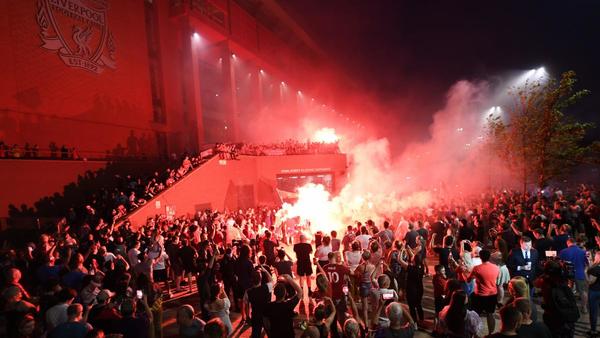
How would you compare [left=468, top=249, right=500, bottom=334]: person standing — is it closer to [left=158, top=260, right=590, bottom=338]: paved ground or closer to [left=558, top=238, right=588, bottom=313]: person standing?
[left=158, top=260, right=590, bottom=338]: paved ground

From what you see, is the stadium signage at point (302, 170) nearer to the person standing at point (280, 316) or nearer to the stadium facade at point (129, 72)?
the stadium facade at point (129, 72)

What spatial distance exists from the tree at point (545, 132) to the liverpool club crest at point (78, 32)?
24.5 meters

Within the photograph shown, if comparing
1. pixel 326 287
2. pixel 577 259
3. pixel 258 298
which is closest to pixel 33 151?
pixel 258 298

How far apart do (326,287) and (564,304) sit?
314 centimetres

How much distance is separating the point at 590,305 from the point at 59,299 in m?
8.12

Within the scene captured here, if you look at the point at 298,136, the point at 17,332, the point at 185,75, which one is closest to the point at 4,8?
A: the point at 185,75

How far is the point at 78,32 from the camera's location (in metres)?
18.8

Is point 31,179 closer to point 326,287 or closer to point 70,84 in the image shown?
point 70,84

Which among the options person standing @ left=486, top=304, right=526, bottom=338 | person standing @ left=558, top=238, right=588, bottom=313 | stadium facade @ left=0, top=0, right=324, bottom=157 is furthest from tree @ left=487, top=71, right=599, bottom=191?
stadium facade @ left=0, top=0, right=324, bottom=157

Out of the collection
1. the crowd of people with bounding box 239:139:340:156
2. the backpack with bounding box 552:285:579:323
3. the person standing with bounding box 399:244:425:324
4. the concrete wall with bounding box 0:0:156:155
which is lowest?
the person standing with bounding box 399:244:425:324

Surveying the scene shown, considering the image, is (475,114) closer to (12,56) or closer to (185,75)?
(185,75)

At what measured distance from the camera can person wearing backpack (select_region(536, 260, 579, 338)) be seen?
426cm

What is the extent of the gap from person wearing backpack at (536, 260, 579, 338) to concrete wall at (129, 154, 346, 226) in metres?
14.0

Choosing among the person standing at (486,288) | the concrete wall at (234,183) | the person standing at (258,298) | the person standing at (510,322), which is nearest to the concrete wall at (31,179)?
the concrete wall at (234,183)
